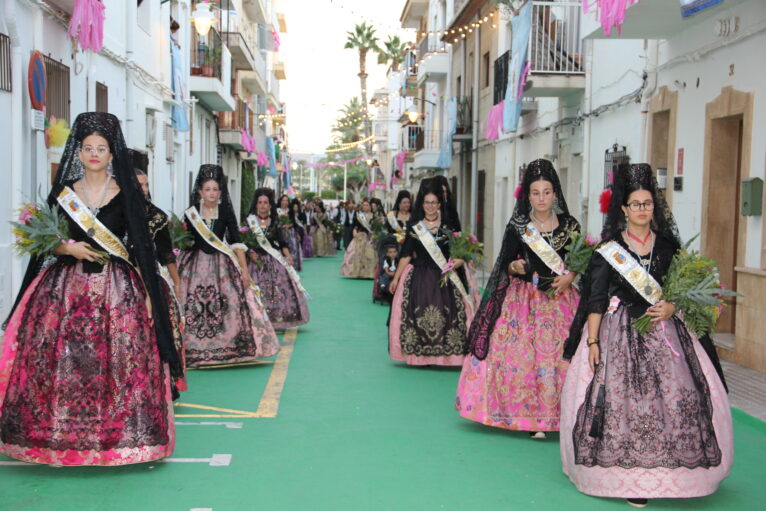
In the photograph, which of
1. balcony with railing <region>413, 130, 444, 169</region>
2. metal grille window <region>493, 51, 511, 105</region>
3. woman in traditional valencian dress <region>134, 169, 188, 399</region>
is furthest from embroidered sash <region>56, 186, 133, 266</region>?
balcony with railing <region>413, 130, 444, 169</region>

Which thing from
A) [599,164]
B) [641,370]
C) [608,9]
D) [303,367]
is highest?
[608,9]

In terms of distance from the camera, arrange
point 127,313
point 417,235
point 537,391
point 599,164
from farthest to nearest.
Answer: point 599,164
point 417,235
point 537,391
point 127,313

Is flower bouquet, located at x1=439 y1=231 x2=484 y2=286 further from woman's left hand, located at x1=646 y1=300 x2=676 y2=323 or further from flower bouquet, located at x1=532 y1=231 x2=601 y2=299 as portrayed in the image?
woman's left hand, located at x1=646 y1=300 x2=676 y2=323

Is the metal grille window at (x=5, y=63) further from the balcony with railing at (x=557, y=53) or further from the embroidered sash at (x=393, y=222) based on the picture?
the balcony with railing at (x=557, y=53)

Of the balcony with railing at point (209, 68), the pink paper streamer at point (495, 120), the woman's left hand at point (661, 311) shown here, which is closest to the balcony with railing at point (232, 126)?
the balcony with railing at point (209, 68)

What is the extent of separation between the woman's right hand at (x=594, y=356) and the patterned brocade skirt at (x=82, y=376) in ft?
8.14

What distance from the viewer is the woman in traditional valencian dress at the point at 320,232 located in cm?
3189

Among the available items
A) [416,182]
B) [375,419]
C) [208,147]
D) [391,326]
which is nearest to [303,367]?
[391,326]

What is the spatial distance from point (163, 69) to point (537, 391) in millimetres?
15547

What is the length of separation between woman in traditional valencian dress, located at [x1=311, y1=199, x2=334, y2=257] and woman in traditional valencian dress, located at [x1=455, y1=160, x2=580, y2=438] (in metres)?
24.6

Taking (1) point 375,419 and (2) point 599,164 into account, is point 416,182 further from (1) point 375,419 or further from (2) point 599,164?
(1) point 375,419

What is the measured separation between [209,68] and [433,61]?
473 inches

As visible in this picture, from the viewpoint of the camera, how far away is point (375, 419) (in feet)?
24.7

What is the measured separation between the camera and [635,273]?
559 centimetres
